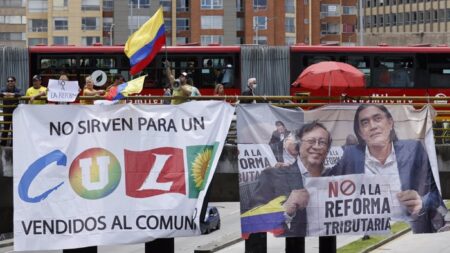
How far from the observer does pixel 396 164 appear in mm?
18297

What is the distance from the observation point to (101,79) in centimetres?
3934

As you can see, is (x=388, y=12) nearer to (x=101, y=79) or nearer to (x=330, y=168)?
(x=101, y=79)

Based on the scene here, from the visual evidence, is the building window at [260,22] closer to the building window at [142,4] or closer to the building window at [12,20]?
the building window at [142,4]

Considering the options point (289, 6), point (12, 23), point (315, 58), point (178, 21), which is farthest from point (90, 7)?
point (315, 58)

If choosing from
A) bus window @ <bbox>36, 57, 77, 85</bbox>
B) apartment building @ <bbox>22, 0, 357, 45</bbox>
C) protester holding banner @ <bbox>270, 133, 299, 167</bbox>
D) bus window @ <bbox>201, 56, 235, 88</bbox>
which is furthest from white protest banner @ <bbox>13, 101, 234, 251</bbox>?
apartment building @ <bbox>22, 0, 357, 45</bbox>

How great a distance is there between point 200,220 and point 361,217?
269cm

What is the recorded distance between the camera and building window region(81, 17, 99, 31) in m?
109

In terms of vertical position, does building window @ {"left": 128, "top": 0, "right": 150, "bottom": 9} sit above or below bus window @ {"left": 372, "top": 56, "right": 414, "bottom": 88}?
above

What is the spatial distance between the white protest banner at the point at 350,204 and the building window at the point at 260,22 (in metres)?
88.4

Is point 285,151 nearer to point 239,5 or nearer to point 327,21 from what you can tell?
point 239,5

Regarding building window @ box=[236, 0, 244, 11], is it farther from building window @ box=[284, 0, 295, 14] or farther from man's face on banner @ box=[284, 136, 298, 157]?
man's face on banner @ box=[284, 136, 298, 157]

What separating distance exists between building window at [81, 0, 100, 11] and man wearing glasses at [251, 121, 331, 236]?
302 feet

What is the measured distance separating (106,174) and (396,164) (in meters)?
4.73

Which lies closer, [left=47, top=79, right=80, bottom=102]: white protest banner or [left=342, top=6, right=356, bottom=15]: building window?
[left=47, top=79, right=80, bottom=102]: white protest banner
